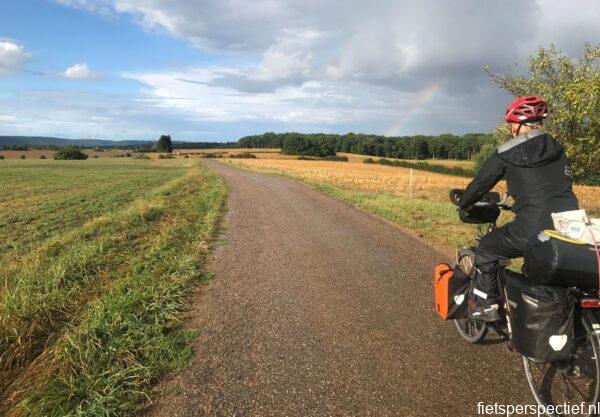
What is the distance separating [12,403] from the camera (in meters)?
3.02

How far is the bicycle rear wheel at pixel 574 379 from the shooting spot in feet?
8.25

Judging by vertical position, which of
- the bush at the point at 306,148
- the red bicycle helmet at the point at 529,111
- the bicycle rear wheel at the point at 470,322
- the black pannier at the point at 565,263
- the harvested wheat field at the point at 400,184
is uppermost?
the bush at the point at 306,148

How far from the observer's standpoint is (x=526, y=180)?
302 centimetres

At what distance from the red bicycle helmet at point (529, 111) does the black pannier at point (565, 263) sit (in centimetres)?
111

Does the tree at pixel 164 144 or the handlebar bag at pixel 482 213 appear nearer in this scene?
the handlebar bag at pixel 482 213

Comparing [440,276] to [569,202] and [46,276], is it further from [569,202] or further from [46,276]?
[46,276]

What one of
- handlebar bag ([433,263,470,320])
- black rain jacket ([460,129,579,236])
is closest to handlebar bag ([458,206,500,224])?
handlebar bag ([433,263,470,320])

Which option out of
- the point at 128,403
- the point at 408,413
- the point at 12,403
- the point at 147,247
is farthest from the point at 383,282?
the point at 147,247

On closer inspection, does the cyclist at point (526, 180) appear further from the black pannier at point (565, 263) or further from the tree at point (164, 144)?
the tree at point (164, 144)

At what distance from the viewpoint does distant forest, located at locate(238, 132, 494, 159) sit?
10606 cm

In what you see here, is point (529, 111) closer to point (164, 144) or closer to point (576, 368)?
point (576, 368)

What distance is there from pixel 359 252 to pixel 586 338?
488 cm

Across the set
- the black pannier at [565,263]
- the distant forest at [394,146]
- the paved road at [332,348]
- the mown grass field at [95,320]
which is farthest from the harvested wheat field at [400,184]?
the distant forest at [394,146]

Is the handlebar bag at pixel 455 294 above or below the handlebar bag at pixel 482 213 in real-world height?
below
